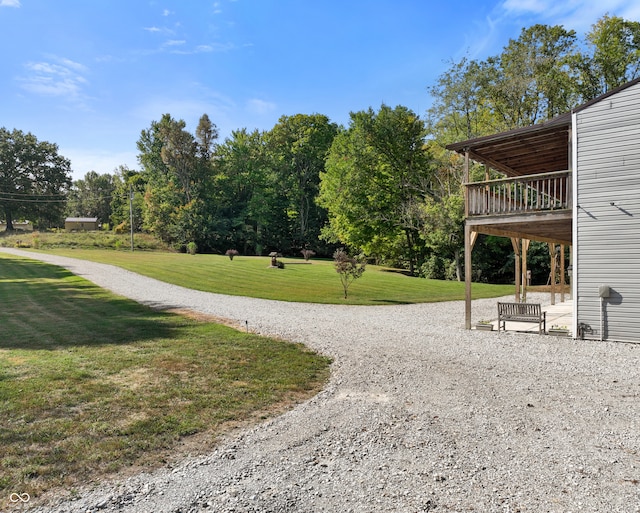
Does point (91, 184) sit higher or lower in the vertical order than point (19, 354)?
higher

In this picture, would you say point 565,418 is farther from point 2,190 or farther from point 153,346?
point 2,190

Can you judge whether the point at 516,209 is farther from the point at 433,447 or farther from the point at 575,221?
the point at 433,447

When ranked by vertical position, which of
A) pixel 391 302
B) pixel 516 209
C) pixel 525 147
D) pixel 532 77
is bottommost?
pixel 391 302

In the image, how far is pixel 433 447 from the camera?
4.27m

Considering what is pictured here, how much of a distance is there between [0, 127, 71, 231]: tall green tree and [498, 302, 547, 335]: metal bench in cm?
6457

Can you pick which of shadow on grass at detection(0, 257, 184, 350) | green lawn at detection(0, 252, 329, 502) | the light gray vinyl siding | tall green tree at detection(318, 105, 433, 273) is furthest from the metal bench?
tall green tree at detection(318, 105, 433, 273)

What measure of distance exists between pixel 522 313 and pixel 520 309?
0.12m

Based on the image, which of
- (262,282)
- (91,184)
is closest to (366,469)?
(262,282)

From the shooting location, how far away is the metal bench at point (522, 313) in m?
10.9

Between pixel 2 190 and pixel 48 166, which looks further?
pixel 48 166

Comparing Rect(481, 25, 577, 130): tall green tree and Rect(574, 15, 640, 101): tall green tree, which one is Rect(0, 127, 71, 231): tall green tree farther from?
Rect(574, 15, 640, 101): tall green tree

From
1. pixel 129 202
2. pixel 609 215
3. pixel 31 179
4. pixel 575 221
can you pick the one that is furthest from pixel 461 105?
pixel 31 179

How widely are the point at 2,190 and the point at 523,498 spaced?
70.8m

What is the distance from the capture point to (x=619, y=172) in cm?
977
